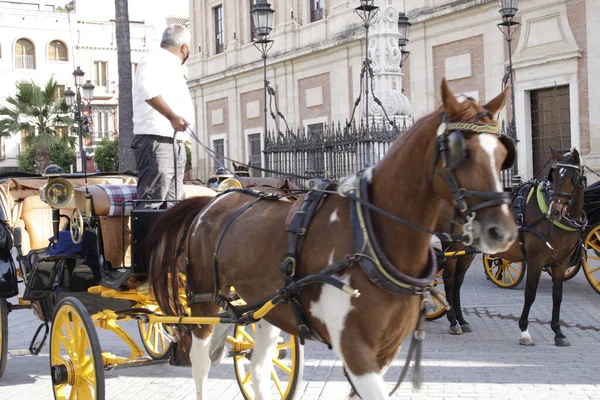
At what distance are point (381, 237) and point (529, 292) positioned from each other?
462 cm

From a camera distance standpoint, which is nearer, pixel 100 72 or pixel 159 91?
pixel 159 91

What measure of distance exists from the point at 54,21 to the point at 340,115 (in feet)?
109

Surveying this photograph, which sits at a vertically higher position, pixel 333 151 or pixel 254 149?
pixel 254 149

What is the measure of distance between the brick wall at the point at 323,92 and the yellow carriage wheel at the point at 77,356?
2173 cm

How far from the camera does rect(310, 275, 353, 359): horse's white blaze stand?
3.38 metres

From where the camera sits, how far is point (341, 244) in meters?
3.48

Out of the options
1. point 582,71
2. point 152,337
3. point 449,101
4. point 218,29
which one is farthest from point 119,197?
point 218,29

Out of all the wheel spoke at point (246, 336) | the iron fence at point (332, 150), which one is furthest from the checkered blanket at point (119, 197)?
the iron fence at point (332, 150)

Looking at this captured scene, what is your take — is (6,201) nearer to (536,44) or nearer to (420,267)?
(420,267)

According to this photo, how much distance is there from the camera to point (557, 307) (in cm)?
743

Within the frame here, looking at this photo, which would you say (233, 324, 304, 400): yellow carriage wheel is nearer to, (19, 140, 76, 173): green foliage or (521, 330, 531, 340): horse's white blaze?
(521, 330, 531, 340): horse's white blaze

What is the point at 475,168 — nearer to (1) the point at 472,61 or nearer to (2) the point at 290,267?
(2) the point at 290,267

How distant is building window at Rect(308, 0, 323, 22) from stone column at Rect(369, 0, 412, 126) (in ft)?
42.4

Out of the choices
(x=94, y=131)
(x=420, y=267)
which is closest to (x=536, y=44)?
(x=420, y=267)
